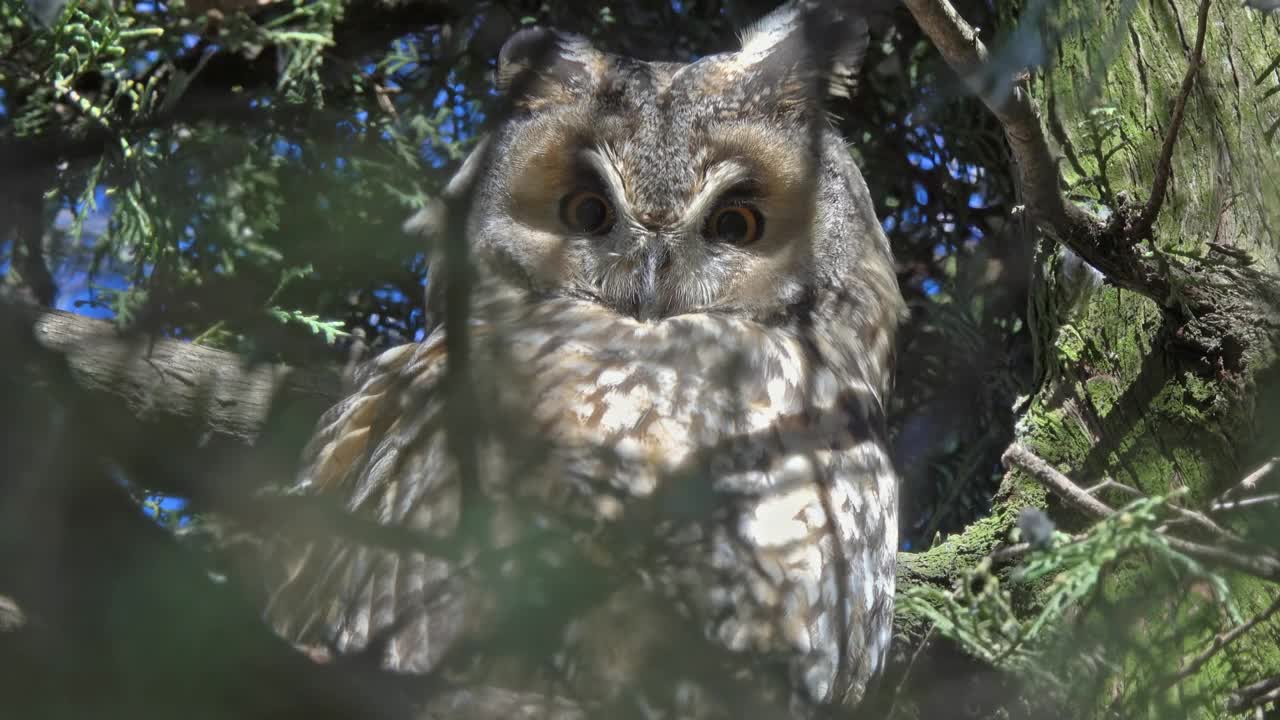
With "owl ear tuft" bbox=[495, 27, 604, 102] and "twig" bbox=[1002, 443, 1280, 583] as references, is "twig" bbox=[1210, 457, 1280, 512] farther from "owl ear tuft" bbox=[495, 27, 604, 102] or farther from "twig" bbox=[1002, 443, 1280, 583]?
"owl ear tuft" bbox=[495, 27, 604, 102]

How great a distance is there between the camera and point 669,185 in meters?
2.19

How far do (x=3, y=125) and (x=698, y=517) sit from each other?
4.92ft

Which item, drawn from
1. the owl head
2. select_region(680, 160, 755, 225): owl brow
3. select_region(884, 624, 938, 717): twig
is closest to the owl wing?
the owl head

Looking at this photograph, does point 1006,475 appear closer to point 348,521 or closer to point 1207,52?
point 1207,52

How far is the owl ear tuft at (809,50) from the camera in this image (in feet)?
7.69

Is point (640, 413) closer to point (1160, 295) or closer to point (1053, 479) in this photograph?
point (1053, 479)

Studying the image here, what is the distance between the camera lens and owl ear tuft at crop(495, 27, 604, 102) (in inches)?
90.7

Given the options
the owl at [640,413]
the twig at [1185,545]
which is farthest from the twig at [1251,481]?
the owl at [640,413]

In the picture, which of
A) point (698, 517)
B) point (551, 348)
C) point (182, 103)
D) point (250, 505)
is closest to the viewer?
point (250, 505)

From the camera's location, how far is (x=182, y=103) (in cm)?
248

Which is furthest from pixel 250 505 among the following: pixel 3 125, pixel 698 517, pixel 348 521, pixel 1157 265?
pixel 1157 265

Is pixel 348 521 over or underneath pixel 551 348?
underneath

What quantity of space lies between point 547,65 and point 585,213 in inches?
14.6

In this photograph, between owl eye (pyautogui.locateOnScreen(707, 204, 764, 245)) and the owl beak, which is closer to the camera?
the owl beak
